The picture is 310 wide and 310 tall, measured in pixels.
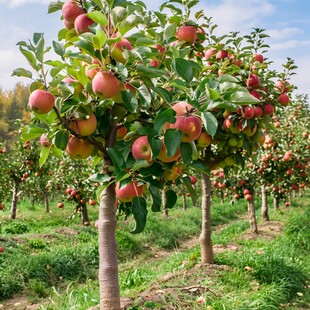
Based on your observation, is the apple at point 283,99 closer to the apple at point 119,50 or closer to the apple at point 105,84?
the apple at point 119,50

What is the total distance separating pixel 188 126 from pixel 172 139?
0.10 meters

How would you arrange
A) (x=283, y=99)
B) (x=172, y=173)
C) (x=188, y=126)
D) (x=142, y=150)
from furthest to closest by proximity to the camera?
(x=283, y=99) → (x=172, y=173) → (x=142, y=150) → (x=188, y=126)

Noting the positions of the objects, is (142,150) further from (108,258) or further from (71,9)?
(71,9)

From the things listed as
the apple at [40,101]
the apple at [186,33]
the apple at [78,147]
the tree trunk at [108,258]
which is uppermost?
the apple at [186,33]

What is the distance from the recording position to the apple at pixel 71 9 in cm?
226

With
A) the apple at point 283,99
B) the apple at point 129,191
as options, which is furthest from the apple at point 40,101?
the apple at point 283,99

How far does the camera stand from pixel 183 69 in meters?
1.85

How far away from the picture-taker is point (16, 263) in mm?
6375

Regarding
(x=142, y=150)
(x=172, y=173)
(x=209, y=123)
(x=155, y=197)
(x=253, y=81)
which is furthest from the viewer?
(x=253, y=81)

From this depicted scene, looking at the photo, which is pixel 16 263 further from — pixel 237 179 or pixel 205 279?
pixel 237 179

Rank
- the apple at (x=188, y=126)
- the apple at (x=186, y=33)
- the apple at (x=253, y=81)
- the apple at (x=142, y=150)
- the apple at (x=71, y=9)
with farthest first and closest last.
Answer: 1. the apple at (x=253, y=81)
2. the apple at (x=186, y=33)
3. the apple at (x=71, y=9)
4. the apple at (x=142, y=150)
5. the apple at (x=188, y=126)

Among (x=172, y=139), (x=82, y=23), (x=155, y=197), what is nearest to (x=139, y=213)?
(x=155, y=197)

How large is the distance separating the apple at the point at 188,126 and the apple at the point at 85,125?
1.57 feet

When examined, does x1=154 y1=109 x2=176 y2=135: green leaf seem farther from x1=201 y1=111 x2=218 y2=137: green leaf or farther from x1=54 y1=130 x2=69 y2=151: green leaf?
x1=54 y1=130 x2=69 y2=151: green leaf
